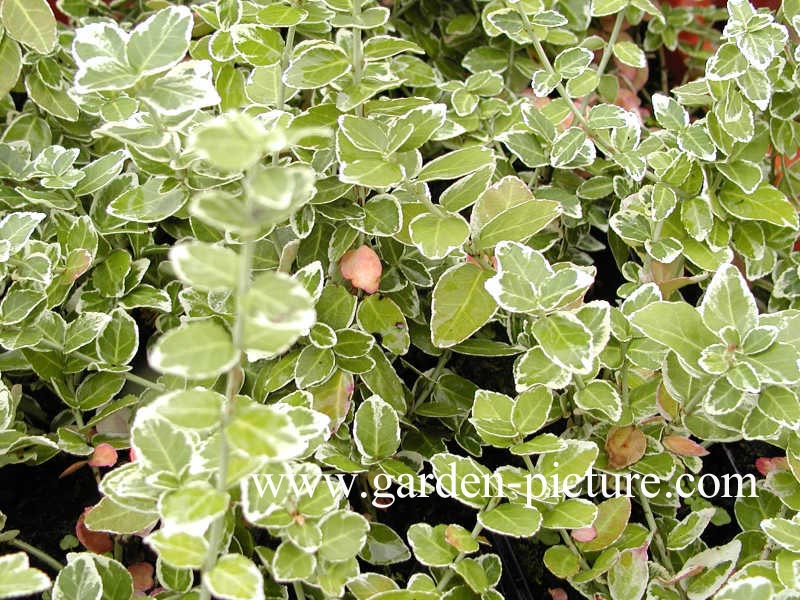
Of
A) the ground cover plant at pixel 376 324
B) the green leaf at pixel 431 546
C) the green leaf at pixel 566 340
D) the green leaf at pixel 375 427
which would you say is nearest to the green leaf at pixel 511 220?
the ground cover plant at pixel 376 324

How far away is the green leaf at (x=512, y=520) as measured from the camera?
82 centimetres

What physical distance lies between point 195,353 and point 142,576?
56 centimetres

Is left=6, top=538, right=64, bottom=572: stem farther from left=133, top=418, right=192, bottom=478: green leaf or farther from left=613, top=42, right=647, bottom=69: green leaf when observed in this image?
left=613, top=42, right=647, bottom=69: green leaf

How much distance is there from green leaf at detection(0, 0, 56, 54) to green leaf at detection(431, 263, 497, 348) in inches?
25.5

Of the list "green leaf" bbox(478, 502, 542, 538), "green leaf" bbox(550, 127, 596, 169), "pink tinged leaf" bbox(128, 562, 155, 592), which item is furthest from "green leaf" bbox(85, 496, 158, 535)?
"green leaf" bbox(550, 127, 596, 169)

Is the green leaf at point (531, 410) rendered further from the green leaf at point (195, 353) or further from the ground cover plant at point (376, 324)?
the green leaf at point (195, 353)

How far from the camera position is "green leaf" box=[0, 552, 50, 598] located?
68 centimetres

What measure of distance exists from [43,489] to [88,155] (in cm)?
52

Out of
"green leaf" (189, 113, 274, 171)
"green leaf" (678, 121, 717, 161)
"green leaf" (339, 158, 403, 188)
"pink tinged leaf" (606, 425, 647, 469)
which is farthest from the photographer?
"green leaf" (678, 121, 717, 161)

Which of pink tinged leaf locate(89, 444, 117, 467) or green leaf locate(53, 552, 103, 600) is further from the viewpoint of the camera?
pink tinged leaf locate(89, 444, 117, 467)

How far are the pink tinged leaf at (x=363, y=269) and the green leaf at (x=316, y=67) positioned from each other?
20 cm

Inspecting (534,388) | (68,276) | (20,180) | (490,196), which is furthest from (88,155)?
(534,388)

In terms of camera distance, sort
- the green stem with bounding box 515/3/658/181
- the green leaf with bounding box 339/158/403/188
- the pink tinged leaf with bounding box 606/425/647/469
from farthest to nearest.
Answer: the green stem with bounding box 515/3/658/181 → the pink tinged leaf with bounding box 606/425/647/469 → the green leaf with bounding box 339/158/403/188

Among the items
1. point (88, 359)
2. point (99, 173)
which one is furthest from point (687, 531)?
point (99, 173)
